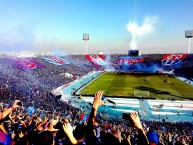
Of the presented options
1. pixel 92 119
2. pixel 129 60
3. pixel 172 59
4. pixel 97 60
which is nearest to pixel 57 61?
pixel 97 60

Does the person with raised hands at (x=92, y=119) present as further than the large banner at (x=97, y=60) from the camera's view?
No

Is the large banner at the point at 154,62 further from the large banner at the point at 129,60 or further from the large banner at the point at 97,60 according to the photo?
the large banner at the point at 97,60

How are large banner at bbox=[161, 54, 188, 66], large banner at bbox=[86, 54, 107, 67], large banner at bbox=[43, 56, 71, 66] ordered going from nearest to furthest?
large banner at bbox=[43, 56, 71, 66]
large banner at bbox=[161, 54, 188, 66]
large banner at bbox=[86, 54, 107, 67]

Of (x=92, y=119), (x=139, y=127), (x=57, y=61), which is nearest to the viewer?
(x=139, y=127)

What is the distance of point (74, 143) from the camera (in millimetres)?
4184

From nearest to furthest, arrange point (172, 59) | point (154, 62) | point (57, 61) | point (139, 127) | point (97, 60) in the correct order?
point (139, 127) → point (57, 61) → point (172, 59) → point (154, 62) → point (97, 60)

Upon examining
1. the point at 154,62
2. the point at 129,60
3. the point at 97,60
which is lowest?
the point at 154,62

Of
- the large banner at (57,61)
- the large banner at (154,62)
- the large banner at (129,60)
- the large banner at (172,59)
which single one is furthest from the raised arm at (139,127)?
the large banner at (129,60)

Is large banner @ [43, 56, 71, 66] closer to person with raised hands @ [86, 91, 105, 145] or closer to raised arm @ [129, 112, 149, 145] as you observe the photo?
person with raised hands @ [86, 91, 105, 145]

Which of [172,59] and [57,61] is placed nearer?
[57,61]

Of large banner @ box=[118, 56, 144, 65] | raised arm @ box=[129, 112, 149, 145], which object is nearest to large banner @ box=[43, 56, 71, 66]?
large banner @ box=[118, 56, 144, 65]

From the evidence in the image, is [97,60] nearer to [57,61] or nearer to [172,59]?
[57,61]

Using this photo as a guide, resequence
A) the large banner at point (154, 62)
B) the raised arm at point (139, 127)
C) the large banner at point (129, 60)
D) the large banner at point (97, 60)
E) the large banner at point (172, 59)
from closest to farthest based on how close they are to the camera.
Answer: the raised arm at point (139, 127) → the large banner at point (154, 62) → the large banner at point (172, 59) → the large banner at point (129, 60) → the large banner at point (97, 60)

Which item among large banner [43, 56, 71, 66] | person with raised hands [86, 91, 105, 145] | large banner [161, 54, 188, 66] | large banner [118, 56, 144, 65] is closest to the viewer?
person with raised hands [86, 91, 105, 145]
